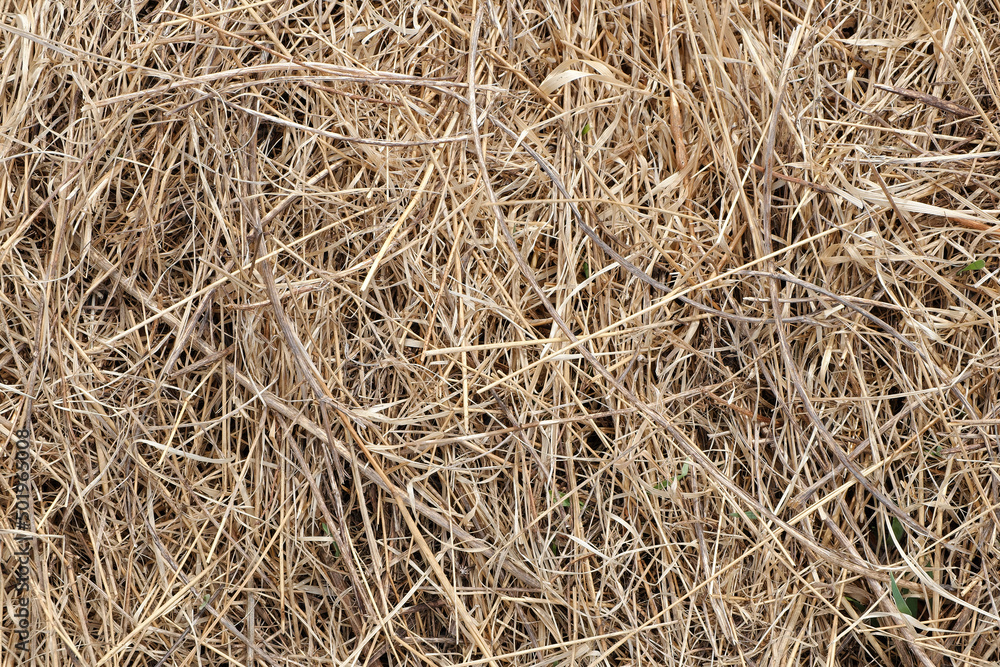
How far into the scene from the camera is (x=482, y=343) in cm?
122

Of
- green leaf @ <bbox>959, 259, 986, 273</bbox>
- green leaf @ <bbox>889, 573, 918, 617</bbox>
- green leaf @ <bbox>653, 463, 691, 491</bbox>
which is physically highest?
green leaf @ <bbox>959, 259, 986, 273</bbox>

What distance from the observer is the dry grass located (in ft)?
3.90

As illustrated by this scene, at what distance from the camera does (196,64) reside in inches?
48.4

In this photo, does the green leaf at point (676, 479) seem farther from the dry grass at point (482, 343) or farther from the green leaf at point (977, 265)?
the green leaf at point (977, 265)

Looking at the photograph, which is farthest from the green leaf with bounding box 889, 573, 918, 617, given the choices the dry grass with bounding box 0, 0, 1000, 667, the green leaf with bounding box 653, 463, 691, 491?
the green leaf with bounding box 653, 463, 691, 491

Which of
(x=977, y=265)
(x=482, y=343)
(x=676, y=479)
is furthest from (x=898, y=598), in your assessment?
(x=482, y=343)

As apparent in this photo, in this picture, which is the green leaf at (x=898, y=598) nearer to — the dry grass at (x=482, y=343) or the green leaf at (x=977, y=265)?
the dry grass at (x=482, y=343)

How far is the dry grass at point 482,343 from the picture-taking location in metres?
1.19

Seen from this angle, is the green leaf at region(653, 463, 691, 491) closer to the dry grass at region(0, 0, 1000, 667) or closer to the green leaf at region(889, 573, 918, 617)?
the dry grass at region(0, 0, 1000, 667)

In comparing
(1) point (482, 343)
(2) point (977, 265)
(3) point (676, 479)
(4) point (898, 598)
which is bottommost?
(4) point (898, 598)

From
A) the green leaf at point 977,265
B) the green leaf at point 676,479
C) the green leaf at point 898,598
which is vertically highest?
the green leaf at point 977,265

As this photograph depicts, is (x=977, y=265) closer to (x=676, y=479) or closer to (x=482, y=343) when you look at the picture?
(x=676, y=479)

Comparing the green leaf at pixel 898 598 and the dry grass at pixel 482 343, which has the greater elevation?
the dry grass at pixel 482 343

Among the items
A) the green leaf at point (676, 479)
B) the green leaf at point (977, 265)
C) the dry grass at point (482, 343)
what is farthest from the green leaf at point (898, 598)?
the green leaf at point (977, 265)
